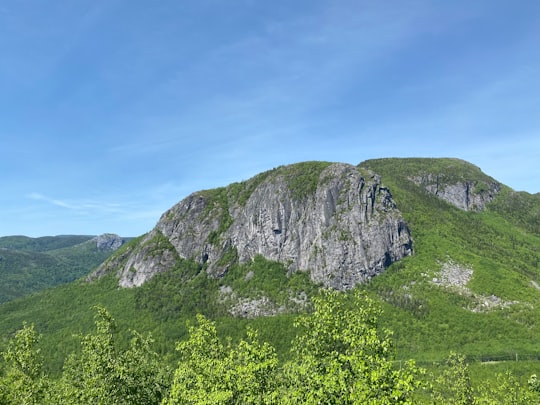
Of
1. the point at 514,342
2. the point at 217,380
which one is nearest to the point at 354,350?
the point at 217,380

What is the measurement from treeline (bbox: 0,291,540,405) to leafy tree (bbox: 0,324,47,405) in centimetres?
10

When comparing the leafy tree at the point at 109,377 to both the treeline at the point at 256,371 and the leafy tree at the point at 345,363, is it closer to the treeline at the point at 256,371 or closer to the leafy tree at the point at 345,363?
the treeline at the point at 256,371

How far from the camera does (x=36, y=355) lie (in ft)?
138

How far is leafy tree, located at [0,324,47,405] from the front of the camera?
3806 centimetres

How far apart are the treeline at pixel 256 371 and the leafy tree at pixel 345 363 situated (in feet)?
0.23

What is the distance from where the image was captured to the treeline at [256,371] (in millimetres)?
22906

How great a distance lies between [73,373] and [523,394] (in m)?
66.0

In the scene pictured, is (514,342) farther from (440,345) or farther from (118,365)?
(118,365)

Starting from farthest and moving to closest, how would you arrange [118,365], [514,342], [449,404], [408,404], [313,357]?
1. [514,342]
2. [449,404]
3. [118,365]
4. [313,357]
5. [408,404]

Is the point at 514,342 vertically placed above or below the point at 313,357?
Result: below

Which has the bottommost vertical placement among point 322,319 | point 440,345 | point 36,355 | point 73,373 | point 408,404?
point 440,345

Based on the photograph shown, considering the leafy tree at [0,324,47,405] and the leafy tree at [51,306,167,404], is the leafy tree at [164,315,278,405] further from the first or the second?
the leafy tree at [0,324,47,405]

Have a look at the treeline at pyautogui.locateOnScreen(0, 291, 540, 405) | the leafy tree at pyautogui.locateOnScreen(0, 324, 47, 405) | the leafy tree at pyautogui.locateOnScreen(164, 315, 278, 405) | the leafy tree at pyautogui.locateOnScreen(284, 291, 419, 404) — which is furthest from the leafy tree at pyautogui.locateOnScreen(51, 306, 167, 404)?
the leafy tree at pyautogui.locateOnScreen(284, 291, 419, 404)

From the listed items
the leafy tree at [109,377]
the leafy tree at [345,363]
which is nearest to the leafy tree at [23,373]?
the leafy tree at [109,377]
